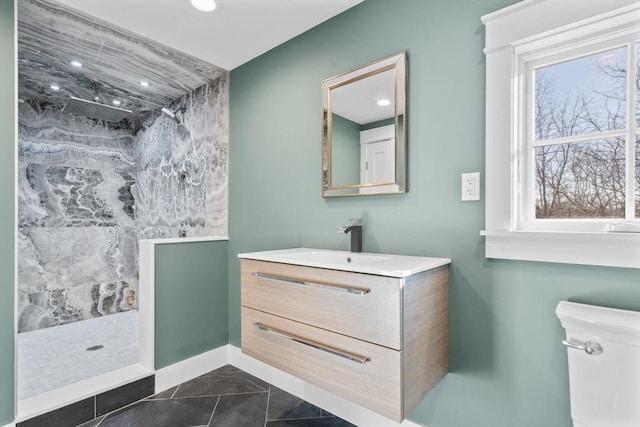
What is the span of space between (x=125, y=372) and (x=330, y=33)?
2.42 m

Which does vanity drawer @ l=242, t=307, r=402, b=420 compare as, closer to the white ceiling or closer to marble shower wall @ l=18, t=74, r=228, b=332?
marble shower wall @ l=18, t=74, r=228, b=332

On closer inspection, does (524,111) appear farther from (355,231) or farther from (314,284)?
(314,284)

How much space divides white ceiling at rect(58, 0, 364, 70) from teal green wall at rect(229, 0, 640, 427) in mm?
119

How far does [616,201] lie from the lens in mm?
1178

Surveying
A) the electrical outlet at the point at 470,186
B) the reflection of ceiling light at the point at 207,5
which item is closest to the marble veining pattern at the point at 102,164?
the reflection of ceiling light at the point at 207,5

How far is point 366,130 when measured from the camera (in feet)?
5.76

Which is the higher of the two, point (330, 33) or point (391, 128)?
point (330, 33)

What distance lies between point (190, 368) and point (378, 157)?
6.24 ft

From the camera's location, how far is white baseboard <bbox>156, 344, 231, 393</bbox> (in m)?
2.13

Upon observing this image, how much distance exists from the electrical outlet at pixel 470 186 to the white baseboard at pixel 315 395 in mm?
1071

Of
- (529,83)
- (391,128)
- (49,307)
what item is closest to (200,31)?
(391,128)

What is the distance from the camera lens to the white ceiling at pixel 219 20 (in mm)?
1776

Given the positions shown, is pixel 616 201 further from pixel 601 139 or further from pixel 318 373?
pixel 318 373

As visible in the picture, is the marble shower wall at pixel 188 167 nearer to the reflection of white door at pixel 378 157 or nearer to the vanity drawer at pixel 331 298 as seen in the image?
the vanity drawer at pixel 331 298
